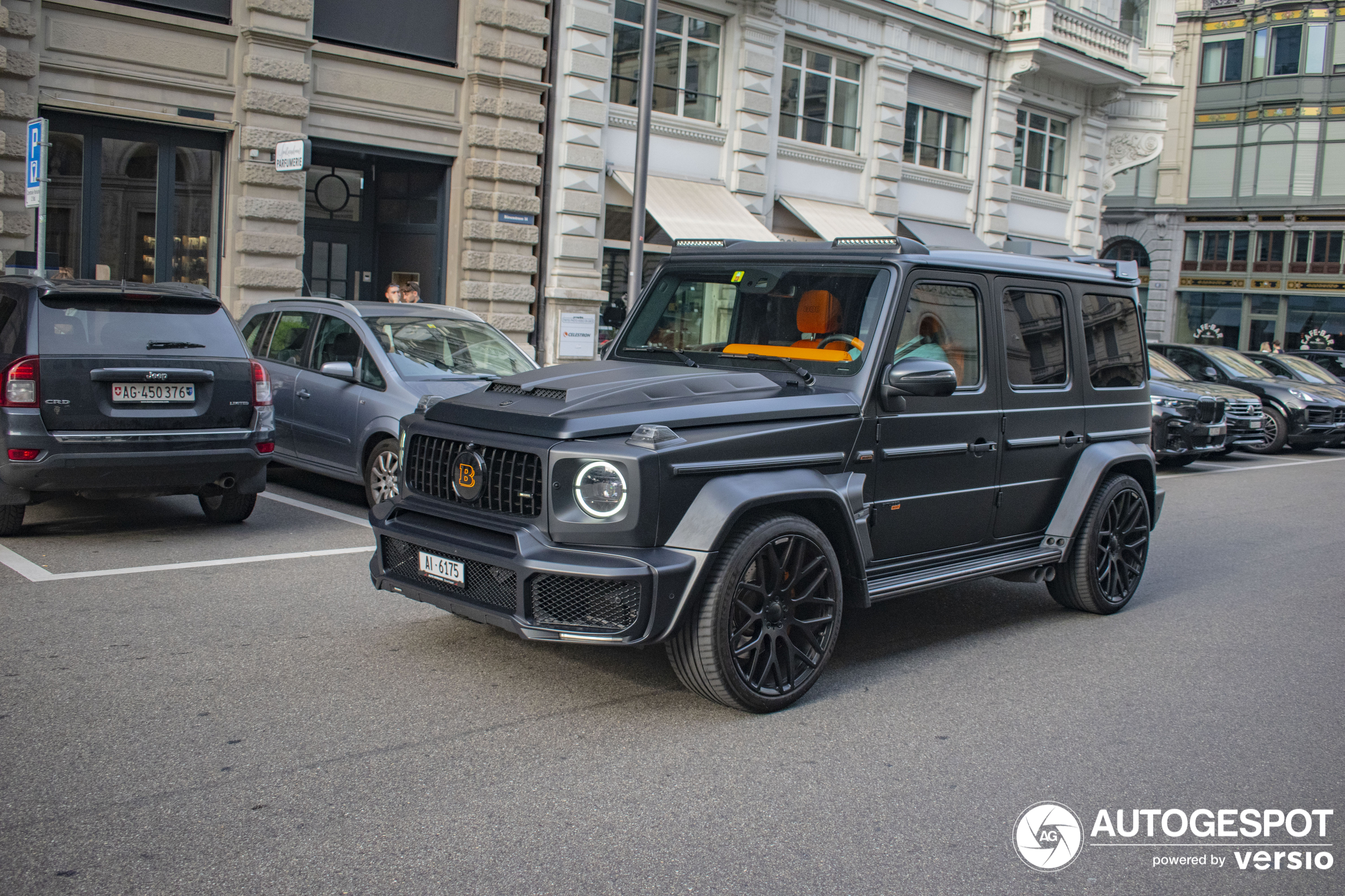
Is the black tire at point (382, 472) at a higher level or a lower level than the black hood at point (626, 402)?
lower

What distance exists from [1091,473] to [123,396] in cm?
579

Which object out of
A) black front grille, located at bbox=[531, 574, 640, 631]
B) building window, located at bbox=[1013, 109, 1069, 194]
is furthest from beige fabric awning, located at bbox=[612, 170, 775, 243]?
black front grille, located at bbox=[531, 574, 640, 631]

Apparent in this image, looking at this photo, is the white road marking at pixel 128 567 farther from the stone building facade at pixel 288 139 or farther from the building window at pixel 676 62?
the building window at pixel 676 62

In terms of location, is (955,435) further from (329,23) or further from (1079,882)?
(329,23)

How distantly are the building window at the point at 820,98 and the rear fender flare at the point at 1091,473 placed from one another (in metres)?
17.0

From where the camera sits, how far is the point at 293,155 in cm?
1480

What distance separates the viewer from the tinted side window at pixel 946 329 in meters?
5.45

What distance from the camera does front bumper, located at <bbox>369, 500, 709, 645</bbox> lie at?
4289mm

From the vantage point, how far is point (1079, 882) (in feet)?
11.5

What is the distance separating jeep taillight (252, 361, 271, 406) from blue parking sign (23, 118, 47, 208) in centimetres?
A: 547

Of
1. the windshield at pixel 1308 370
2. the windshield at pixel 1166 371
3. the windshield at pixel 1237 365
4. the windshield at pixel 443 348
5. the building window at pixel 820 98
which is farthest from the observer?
the building window at pixel 820 98

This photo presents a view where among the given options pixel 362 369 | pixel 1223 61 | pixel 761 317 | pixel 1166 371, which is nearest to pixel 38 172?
pixel 362 369

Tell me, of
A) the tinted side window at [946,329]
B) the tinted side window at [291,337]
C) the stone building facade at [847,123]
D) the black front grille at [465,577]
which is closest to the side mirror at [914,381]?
the tinted side window at [946,329]

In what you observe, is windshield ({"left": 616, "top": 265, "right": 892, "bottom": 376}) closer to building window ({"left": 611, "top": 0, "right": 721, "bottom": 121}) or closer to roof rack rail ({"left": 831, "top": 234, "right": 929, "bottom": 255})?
roof rack rail ({"left": 831, "top": 234, "right": 929, "bottom": 255})
